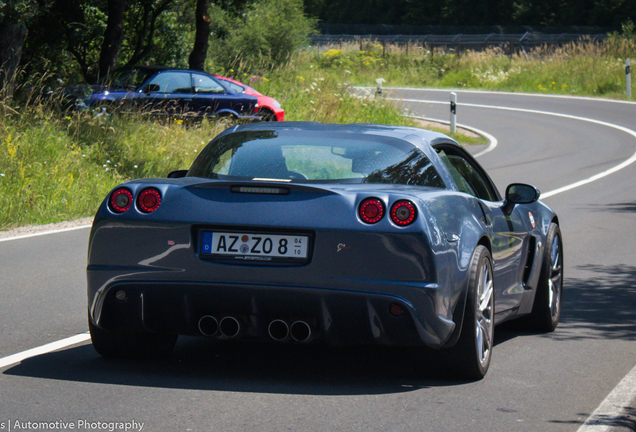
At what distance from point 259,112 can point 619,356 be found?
14.4 metres

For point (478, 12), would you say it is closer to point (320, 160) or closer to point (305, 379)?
point (320, 160)

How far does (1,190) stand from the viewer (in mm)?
12055

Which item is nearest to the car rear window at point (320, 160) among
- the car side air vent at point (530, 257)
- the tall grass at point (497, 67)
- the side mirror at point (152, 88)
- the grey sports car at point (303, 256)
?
the grey sports car at point (303, 256)

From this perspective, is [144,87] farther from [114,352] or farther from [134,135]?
[114,352]

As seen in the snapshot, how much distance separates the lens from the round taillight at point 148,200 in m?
4.94

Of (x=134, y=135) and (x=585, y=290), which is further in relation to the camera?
(x=134, y=135)

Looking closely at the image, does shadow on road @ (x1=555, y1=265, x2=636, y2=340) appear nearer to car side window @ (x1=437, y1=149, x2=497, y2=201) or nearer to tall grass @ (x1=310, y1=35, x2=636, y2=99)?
car side window @ (x1=437, y1=149, x2=497, y2=201)

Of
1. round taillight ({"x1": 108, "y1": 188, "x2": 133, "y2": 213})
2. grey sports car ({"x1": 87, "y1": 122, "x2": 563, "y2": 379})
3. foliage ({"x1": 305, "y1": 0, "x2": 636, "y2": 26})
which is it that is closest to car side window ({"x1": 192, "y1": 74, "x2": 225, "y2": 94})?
grey sports car ({"x1": 87, "y1": 122, "x2": 563, "y2": 379})

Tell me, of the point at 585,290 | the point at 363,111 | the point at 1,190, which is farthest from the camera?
the point at 363,111

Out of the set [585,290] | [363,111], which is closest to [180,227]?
[585,290]

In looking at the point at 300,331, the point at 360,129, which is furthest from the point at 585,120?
the point at 300,331

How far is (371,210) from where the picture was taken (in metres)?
4.68

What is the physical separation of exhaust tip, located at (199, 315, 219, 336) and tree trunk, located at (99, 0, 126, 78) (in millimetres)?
16641

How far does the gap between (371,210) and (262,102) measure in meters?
15.4
